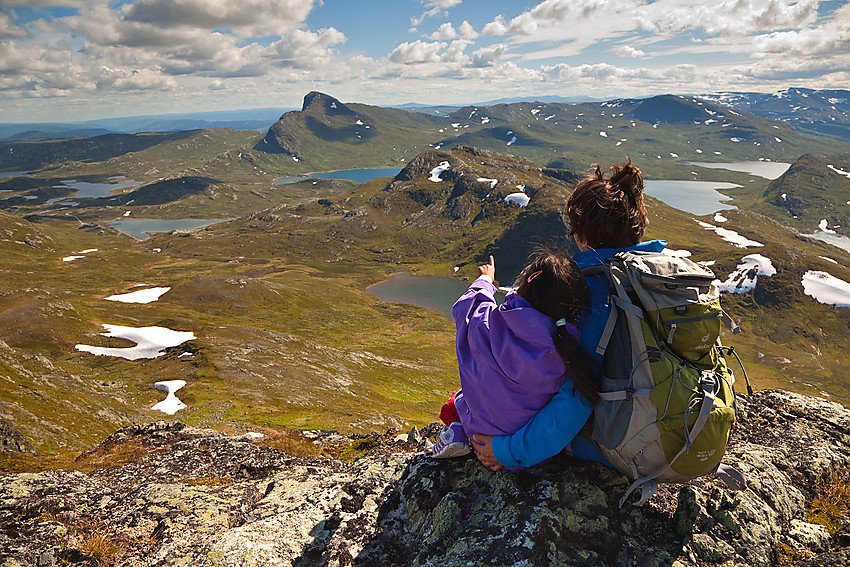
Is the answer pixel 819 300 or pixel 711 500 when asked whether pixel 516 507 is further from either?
pixel 819 300

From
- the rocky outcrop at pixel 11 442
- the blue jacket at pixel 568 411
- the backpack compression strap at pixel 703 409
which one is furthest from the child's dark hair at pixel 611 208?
the rocky outcrop at pixel 11 442

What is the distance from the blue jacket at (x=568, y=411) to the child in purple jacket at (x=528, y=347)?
150 mm

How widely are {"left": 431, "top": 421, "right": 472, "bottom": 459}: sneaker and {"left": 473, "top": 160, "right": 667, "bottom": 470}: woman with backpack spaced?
3.71 feet

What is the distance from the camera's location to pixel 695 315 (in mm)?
5926

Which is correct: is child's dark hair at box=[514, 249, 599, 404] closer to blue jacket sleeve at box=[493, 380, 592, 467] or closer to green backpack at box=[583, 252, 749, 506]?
blue jacket sleeve at box=[493, 380, 592, 467]

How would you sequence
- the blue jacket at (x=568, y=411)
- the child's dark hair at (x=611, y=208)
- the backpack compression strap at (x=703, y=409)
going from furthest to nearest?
the child's dark hair at (x=611, y=208) < the blue jacket at (x=568, y=411) < the backpack compression strap at (x=703, y=409)

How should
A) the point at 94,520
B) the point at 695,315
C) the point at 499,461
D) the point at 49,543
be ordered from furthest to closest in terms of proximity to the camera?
the point at 94,520 < the point at 49,543 < the point at 499,461 < the point at 695,315

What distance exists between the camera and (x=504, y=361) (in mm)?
6562

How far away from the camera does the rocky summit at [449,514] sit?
6.78 meters

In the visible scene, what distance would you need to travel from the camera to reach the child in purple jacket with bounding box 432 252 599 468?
6207mm

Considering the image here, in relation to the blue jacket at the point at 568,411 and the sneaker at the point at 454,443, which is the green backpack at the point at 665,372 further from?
the sneaker at the point at 454,443

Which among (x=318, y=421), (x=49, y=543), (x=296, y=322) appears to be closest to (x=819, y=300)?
(x=296, y=322)

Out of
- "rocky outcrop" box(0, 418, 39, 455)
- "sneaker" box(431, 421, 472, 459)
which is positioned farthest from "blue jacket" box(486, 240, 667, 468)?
"rocky outcrop" box(0, 418, 39, 455)

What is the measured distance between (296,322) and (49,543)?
418 ft
